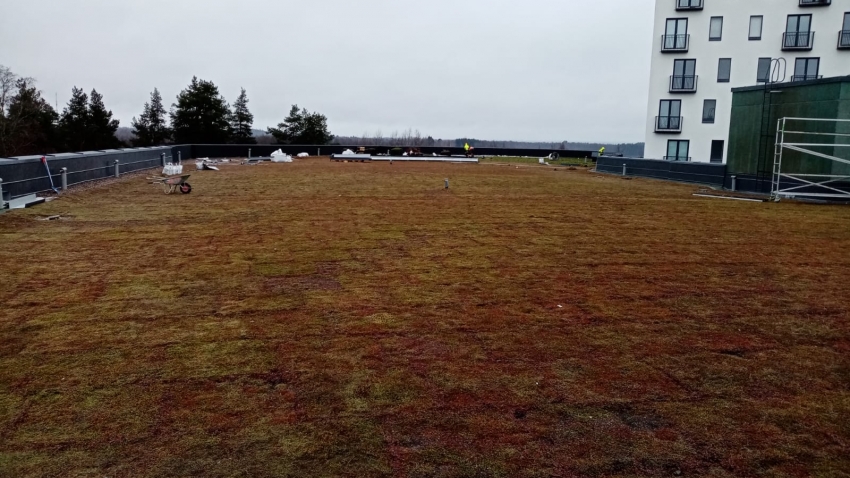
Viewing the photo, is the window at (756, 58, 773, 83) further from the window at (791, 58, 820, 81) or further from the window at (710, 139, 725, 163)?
the window at (710, 139, 725, 163)

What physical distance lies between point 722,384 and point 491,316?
8.20ft

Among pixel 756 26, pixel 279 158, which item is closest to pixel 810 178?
pixel 756 26

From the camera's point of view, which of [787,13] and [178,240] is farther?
[787,13]

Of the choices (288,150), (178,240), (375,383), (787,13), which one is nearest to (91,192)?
(178,240)

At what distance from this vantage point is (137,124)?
6412 centimetres

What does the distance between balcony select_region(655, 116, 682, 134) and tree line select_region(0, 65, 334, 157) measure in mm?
36193

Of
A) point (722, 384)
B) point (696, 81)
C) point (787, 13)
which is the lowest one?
point (722, 384)

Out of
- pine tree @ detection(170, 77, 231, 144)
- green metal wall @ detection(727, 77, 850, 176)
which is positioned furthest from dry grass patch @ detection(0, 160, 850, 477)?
pine tree @ detection(170, 77, 231, 144)

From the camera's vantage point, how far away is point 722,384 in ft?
16.5

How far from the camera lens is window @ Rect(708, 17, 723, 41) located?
4422 cm

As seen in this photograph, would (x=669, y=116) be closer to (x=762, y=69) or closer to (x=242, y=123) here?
(x=762, y=69)

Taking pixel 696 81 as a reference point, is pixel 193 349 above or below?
below

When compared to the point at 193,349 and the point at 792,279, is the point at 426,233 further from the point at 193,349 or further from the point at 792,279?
the point at 193,349

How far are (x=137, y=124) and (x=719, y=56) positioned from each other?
181 feet
